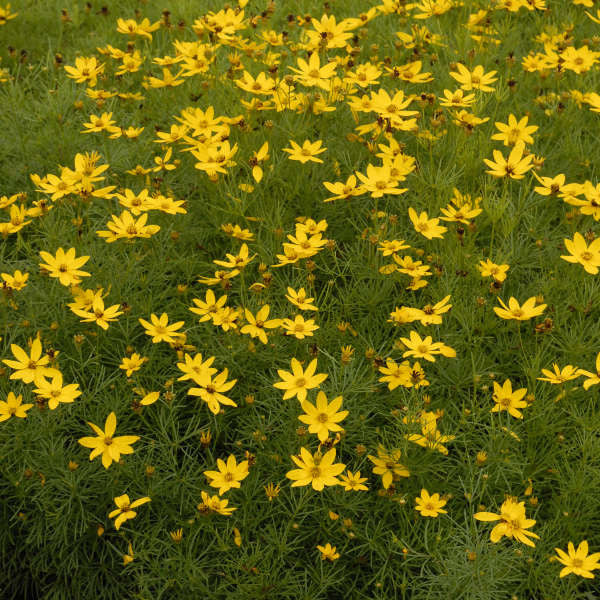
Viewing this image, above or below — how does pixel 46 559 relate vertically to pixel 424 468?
below

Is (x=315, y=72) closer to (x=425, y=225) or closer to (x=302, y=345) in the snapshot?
(x=425, y=225)

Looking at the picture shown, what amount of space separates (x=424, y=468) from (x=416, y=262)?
681mm

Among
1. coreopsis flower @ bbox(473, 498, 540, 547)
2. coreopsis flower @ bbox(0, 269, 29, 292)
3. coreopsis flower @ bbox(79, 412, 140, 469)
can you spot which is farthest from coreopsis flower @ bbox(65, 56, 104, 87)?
coreopsis flower @ bbox(473, 498, 540, 547)

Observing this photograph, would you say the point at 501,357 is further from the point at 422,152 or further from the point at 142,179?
the point at 142,179

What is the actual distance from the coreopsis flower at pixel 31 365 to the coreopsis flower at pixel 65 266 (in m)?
0.23

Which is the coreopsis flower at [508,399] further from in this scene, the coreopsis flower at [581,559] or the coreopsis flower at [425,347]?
the coreopsis flower at [581,559]

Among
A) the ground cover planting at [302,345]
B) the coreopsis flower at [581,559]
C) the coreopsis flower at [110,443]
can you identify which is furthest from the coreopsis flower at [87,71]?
the coreopsis flower at [581,559]

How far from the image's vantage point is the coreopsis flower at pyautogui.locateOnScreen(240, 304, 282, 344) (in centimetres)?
224

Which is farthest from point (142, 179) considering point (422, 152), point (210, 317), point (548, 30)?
point (548, 30)

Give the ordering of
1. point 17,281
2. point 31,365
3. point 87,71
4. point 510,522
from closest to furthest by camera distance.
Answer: point 510,522 → point 31,365 → point 17,281 → point 87,71

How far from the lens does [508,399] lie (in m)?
2.18

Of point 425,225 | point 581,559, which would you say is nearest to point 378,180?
point 425,225

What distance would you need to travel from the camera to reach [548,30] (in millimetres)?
3693

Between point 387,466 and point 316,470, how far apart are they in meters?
0.24
